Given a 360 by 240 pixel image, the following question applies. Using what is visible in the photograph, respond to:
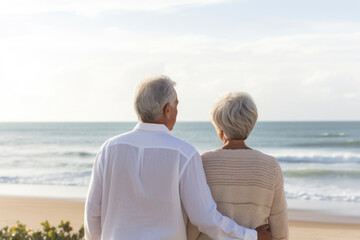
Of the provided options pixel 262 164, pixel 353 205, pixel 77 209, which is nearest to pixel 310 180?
pixel 353 205

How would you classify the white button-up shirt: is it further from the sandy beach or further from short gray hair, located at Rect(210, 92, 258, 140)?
the sandy beach

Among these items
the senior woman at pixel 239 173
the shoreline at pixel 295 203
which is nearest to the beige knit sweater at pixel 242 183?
the senior woman at pixel 239 173

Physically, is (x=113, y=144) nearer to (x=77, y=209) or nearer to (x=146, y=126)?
(x=146, y=126)

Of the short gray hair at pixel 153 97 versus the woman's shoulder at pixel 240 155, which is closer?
the short gray hair at pixel 153 97

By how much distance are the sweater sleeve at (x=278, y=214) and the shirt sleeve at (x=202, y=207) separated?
0.21m

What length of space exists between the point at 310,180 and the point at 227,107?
12.3m

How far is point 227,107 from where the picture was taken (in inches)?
98.0

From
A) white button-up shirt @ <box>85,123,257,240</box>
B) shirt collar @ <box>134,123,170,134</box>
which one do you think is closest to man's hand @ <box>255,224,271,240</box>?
white button-up shirt @ <box>85,123,257,240</box>

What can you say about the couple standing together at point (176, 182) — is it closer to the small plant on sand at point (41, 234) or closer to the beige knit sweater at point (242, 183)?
the beige knit sweater at point (242, 183)

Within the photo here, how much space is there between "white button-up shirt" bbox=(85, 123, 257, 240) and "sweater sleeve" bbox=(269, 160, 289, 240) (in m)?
0.30

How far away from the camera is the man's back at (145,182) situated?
228 centimetres

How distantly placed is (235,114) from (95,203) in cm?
78

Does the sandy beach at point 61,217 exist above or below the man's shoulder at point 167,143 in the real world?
below

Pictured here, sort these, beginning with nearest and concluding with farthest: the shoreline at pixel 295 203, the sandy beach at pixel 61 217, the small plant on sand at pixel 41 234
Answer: the small plant on sand at pixel 41 234 → the sandy beach at pixel 61 217 → the shoreline at pixel 295 203
